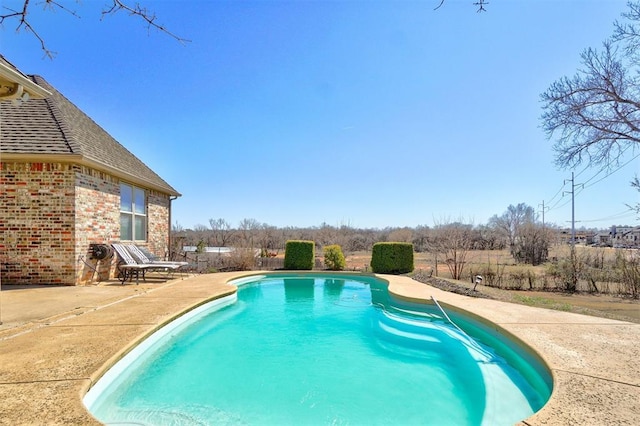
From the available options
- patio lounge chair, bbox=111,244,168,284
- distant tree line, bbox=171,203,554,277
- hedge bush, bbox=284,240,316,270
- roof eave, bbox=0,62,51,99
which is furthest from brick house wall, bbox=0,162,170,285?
hedge bush, bbox=284,240,316,270

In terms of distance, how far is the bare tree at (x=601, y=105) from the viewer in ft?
30.2

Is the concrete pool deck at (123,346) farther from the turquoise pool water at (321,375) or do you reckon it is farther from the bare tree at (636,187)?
the bare tree at (636,187)

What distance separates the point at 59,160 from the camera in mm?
7180

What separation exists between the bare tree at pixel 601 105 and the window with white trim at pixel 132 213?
13.3 meters

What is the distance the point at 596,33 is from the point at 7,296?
15648 mm

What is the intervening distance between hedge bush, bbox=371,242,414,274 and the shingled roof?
30.5 feet

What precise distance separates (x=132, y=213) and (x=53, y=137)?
9.96 feet

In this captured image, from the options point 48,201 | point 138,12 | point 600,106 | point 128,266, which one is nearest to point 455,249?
point 600,106

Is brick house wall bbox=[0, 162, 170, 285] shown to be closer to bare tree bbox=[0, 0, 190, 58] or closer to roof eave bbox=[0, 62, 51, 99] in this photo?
roof eave bbox=[0, 62, 51, 99]

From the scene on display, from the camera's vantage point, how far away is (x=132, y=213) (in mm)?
10039

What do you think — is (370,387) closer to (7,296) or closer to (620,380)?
(620,380)

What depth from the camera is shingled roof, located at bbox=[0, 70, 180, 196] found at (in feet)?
23.3

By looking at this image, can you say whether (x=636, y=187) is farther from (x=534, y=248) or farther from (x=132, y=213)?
(x=132, y=213)

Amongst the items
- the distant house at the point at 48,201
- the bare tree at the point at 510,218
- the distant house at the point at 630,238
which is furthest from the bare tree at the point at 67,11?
the bare tree at the point at 510,218
